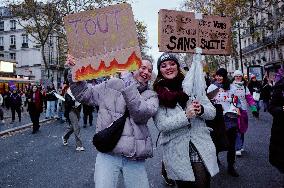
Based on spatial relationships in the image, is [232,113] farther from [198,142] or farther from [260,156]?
[198,142]

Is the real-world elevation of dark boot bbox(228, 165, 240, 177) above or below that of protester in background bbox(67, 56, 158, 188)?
Answer: below

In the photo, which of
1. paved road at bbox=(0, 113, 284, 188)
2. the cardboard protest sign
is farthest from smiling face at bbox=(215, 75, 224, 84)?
the cardboard protest sign

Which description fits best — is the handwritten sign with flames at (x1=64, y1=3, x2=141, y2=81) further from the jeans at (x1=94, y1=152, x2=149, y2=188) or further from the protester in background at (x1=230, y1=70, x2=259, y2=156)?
the protester in background at (x1=230, y1=70, x2=259, y2=156)

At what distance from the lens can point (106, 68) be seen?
12.7 ft

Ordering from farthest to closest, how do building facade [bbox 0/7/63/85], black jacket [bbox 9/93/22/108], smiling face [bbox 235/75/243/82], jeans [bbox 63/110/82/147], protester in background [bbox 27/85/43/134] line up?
building facade [bbox 0/7/63/85], black jacket [bbox 9/93/22/108], protester in background [bbox 27/85/43/134], jeans [bbox 63/110/82/147], smiling face [bbox 235/75/243/82]

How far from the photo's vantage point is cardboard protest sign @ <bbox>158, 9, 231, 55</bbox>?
447 cm

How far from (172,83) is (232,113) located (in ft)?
12.6

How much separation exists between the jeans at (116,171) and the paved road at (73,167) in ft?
8.93

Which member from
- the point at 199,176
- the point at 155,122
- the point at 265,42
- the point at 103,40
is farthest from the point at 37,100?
the point at 265,42

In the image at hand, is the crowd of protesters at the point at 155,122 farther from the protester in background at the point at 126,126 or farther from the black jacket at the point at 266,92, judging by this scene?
the black jacket at the point at 266,92

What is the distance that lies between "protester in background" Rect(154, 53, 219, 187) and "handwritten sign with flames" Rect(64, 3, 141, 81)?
0.41 meters

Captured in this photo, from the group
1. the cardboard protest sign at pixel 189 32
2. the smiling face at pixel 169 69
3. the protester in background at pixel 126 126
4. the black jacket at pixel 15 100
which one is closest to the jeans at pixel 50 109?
the black jacket at pixel 15 100

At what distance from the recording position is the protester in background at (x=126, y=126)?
3.41 m

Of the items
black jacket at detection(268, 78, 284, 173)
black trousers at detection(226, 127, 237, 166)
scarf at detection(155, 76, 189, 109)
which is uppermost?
scarf at detection(155, 76, 189, 109)
